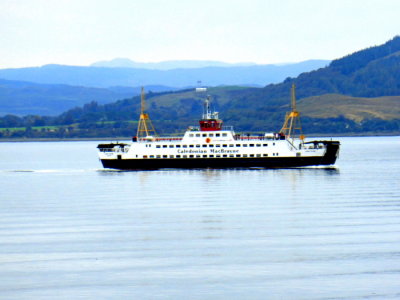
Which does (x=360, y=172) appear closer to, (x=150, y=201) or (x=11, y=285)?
(x=150, y=201)

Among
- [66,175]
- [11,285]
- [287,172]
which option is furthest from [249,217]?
[66,175]

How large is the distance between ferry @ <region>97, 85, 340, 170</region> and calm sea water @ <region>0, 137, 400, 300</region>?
2682cm

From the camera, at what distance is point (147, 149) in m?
108

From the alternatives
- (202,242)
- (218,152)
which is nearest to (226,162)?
(218,152)

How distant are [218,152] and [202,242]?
64.9 m

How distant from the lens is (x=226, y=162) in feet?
353

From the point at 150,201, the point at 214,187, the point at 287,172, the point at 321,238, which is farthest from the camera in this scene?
the point at 287,172

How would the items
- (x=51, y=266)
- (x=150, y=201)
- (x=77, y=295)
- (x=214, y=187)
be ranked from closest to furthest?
1. (x=77, y=295)
2. (x=51, y=266)
3. (x=150, y=201)
4. (x=214, y=187)

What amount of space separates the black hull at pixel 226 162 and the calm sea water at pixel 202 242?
26.9 metres

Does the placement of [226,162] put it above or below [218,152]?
below

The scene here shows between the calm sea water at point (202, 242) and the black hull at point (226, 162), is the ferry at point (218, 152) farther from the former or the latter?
the calm sea water at point (202, 242)

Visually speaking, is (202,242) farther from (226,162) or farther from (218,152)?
(218,152)

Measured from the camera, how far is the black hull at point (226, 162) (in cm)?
10650

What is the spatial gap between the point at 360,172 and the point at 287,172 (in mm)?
9212
